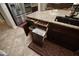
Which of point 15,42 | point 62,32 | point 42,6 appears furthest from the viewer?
point 15,42

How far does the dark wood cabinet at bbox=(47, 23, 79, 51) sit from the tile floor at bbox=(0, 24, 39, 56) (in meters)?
0.58

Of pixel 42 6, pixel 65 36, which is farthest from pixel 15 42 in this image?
pixel 65 36

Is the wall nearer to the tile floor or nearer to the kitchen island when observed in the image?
the kitchen island

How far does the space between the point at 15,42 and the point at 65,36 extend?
4.16 feet

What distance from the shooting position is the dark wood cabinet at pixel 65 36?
1238mm

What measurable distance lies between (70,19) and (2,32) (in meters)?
2.09

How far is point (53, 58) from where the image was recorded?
55 cm

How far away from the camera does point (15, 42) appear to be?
1.90 meters

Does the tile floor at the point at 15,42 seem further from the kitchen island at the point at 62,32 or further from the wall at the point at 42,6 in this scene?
the wall at the point at 42,6

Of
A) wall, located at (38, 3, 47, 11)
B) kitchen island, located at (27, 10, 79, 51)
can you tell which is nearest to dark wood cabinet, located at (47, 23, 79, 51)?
kitchen island, located at (27, 10, 79, 51)

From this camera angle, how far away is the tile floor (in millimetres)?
1608

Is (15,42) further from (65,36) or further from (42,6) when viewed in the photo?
(65,36)

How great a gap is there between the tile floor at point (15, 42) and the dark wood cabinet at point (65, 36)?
1.92ft

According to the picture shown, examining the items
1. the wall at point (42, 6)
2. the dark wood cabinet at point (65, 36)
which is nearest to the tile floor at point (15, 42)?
the dark wood cabinet at point (65, 36)
